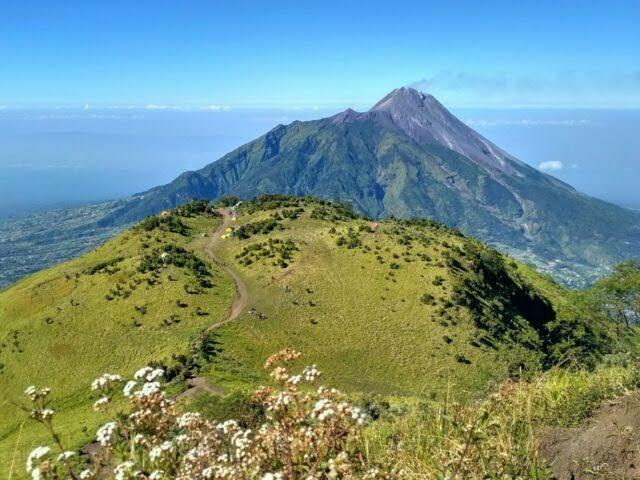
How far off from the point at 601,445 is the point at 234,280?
2137 inches

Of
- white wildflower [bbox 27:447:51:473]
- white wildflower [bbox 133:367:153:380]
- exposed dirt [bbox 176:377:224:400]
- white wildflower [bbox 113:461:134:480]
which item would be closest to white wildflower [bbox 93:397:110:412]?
white wildflower [bbox 27:447:51:473]

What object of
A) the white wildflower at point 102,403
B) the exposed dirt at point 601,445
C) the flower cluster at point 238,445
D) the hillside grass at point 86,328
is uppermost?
the white wildflower at point 102,403

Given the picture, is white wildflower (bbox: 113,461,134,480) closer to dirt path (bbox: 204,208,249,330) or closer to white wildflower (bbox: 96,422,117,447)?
white wildflower (bbox: 96,422,117,447)

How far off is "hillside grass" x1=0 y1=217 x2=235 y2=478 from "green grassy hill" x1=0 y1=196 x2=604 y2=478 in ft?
0.58

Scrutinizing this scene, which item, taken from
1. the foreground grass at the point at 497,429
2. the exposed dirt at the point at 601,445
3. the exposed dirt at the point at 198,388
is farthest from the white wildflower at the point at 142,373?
the exposed dirt at the point at 198,388

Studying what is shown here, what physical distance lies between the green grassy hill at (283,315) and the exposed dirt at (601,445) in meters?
27.7

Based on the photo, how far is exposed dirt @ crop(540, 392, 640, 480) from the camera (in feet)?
19.1

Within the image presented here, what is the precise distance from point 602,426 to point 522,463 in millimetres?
2530

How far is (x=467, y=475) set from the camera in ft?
16.2

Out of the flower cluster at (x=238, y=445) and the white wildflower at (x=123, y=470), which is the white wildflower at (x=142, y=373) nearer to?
the flower cluster at (x=238, y=445)

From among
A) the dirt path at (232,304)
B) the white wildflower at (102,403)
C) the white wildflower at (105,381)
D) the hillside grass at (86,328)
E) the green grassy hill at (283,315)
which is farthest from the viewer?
the green grassy hill at (283,315)

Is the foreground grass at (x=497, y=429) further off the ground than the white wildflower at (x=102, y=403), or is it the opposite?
the white wildflower at (x=102, y=403)

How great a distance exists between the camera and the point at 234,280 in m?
58.4

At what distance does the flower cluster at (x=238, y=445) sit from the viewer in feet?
15.6
